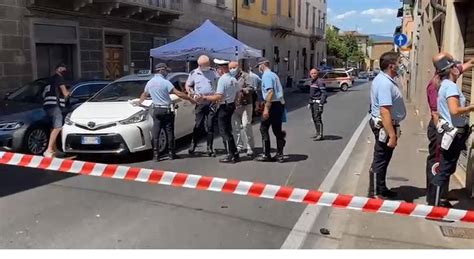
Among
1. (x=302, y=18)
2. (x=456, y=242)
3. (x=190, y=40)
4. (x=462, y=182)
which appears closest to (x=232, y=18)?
(x=190, y=40)

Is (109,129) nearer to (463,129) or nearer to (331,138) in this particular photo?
(463,129)

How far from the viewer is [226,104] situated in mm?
8875

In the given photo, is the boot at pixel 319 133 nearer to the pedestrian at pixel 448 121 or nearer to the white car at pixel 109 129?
the white car at pixel 109 129

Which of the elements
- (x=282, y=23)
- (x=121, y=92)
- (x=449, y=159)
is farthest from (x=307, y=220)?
(x=282, y=23)

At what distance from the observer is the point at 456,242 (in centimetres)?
477

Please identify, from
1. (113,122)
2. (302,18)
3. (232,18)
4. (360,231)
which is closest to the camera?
(360,231)

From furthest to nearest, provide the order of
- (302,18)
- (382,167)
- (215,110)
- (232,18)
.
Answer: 1. (302,18)
2. (232,18)
3. (215,110)
4. (382,167)

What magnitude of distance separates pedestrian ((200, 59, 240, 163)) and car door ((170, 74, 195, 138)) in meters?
1.59

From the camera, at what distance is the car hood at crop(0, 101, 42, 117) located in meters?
9.59

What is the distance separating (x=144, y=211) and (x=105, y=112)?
3.65 metres

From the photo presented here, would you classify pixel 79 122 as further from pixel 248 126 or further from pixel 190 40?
pixel 190 40

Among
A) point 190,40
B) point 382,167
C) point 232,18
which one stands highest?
point 232,18

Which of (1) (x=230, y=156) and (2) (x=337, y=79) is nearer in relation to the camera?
(1) (x=230, y=156)

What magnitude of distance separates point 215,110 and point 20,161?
369 centimetres
